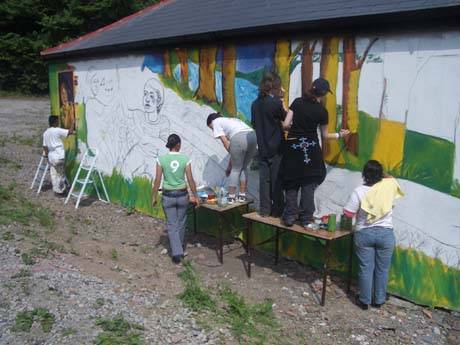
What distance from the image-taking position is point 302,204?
5266 mm

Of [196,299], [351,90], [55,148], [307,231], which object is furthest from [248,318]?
[55,148]

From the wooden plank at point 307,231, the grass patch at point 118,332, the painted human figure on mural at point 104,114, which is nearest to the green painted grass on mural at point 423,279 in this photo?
the wooden plank at point 307,231

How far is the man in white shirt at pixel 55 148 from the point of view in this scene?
9609mm

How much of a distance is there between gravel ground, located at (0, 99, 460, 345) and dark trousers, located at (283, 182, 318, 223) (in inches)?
35.8

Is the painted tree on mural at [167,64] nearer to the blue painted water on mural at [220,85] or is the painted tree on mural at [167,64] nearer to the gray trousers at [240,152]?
the blue painted water on mural at [220,85]

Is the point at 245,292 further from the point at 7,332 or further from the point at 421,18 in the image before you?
the point at 421,18

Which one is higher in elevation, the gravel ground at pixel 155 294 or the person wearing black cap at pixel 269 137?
the person wearing black cap at pixel 269 137

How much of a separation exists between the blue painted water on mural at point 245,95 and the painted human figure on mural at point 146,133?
1.71 meters

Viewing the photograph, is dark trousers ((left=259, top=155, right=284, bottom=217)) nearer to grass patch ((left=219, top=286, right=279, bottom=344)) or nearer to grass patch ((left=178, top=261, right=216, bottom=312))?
grass patch ((left=219, top=286, right=279, bottom=344))

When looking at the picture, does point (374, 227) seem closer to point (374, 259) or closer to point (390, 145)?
point (374, 259)

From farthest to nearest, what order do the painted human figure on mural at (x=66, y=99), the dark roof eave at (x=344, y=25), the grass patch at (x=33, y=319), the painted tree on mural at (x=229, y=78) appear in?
the painted human figure on mural at (x=66, y=99) → the painted tree on mural at (x=229, y=78) → the dark roof eave at (x=344, y=25) → the grass patch at (x=33, y=319)

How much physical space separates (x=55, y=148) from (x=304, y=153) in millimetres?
6339

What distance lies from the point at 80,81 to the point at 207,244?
16.2 feet

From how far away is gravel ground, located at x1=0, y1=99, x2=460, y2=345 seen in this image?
13.0 ft
